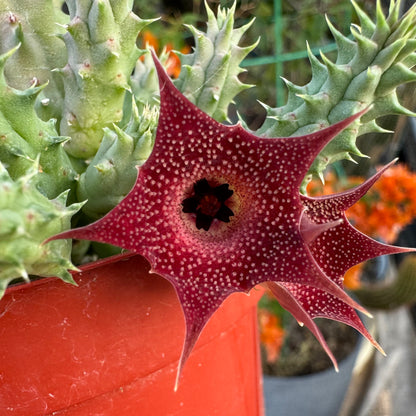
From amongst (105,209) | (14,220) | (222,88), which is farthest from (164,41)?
(14,220)

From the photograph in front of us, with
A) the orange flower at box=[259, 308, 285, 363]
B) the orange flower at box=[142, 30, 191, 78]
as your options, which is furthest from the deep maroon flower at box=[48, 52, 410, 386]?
the orange flower at box=[259, 308, 285, 363]

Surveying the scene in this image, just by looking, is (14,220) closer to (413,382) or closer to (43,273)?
(43,273)

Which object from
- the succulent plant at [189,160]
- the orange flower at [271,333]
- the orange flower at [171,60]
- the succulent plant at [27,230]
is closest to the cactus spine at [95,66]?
the succulent plant at [189,160]

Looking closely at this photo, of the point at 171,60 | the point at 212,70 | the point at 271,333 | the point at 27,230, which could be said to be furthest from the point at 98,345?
the point at 271,333

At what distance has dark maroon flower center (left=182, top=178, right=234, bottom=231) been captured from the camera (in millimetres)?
366

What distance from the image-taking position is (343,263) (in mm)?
396

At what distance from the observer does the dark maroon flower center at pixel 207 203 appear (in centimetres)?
37

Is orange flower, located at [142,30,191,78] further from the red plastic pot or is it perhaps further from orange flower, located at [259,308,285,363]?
orange flower, located at [259,308,285,363]

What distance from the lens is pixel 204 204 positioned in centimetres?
37

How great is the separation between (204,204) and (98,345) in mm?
134

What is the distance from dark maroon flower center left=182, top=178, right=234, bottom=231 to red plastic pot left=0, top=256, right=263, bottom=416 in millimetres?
61

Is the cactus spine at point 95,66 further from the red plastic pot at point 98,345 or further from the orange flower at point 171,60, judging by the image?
the orange flower at point 171,60

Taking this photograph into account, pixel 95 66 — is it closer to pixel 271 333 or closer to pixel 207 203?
pixel 207 203

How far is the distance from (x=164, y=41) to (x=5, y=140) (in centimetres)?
96
